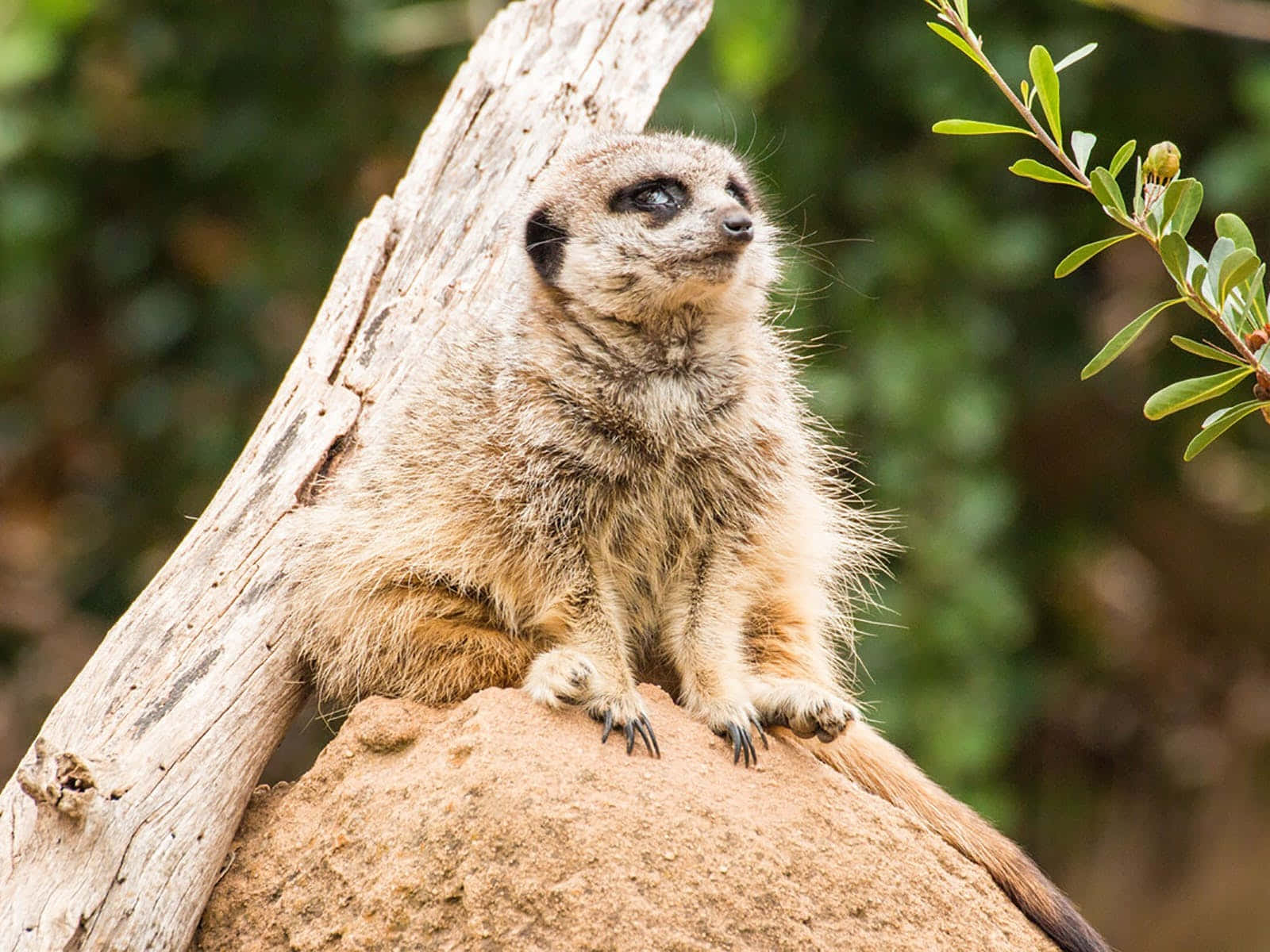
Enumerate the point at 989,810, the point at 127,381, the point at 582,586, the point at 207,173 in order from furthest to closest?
the point at 127,381 < the point at 207,173 < the point at 989,810 < the point at 582,586

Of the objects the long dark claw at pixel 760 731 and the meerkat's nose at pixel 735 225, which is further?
the meerkat's nose at pixel 735 225

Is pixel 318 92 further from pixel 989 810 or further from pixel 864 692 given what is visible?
pixel 989 810

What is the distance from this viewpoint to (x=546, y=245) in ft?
8.64

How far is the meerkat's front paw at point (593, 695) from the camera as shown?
2.19m

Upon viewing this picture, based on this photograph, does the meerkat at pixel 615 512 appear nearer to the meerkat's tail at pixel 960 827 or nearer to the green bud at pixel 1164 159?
the meerkat's tail at pixel 960 827

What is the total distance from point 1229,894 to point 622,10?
3658 mm

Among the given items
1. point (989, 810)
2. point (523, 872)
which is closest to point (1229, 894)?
point (989, 810)

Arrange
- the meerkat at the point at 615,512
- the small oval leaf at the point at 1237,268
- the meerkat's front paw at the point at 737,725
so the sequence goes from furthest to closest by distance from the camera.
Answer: the meerkat at the point at 615,512 → the meerkat's front paw at the point at 737,725 → the small oval leaf at the point at 1237,268

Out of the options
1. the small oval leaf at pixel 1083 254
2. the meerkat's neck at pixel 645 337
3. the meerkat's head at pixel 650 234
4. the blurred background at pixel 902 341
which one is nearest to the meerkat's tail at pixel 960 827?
the meerkat's neck at pixel 645 337

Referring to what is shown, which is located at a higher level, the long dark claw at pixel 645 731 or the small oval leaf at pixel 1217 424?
the small oval leaf at pixel 1217 424

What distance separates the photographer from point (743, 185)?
9.30 ft

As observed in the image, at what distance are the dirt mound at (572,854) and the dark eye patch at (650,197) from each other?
2.91 ft

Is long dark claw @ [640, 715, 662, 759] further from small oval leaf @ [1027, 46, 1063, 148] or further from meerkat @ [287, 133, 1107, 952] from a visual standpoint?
small oval leaf @ [1027, 46, 1063, 148]

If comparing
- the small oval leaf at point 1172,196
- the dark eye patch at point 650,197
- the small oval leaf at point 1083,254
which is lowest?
the dark eye patch at point 650,197
